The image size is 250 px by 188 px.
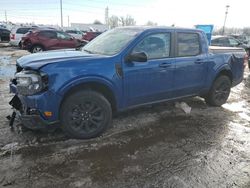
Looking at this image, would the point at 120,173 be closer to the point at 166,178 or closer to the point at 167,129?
the point at 166,178

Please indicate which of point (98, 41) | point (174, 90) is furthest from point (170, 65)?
point (98, 41)

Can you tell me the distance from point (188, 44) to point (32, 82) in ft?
10.8

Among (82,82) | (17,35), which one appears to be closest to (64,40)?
(17,35)

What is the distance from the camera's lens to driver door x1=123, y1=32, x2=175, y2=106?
176 inches

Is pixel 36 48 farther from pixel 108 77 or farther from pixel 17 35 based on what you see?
pixel 108 77

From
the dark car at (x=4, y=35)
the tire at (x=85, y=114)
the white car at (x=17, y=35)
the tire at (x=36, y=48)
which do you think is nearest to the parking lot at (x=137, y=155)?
the tire at (x=85, y=114)

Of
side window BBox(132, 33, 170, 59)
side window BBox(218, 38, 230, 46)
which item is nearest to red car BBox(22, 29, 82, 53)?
side window BBox(218, 38, 230, 46)

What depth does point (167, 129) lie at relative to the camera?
4.84 meters

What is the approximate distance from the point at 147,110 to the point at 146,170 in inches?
99.3

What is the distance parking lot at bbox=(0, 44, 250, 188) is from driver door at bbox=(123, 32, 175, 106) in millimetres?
615

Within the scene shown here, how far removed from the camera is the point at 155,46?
481 centimetres

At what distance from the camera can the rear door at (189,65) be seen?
5.15 meters

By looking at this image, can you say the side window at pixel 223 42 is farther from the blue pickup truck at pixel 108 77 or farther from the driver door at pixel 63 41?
the blue pickup truck at pixel 108 77

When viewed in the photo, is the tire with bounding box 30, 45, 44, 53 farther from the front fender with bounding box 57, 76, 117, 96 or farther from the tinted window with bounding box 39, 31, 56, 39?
the front fender with bounding box 57, 76, 117, 96
